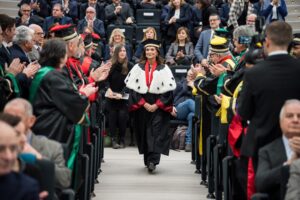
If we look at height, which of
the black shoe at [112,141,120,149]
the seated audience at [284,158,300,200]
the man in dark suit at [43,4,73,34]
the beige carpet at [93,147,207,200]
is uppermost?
the seated audience at [284,158,300,200]

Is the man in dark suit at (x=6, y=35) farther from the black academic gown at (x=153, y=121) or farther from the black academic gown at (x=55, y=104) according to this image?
the black academic gown at (x=153, y=121)

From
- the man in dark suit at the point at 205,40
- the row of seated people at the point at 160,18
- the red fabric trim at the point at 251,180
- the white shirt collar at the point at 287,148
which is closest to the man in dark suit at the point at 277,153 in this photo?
the white shirt collar at the point at 287,148

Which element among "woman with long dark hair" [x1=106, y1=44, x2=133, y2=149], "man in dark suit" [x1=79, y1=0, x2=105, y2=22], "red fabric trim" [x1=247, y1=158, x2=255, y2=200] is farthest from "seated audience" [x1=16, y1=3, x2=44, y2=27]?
"red fabric trim" [x1=247, y1=158, x2=255, y2=200]

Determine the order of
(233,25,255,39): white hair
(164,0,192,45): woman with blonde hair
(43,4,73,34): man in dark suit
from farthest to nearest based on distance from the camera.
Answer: (164,0,192,45): woman with blonde hair → (43,4,73,34): man in dark suit → (233,25,255,39): white hair

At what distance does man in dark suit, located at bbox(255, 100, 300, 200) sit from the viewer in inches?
228

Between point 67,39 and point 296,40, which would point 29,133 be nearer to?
point 67,39

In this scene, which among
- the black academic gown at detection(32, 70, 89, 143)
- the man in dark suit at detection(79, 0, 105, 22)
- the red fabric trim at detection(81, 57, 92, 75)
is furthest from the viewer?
the man in dark suit at detection(79, 0, 105, 22)

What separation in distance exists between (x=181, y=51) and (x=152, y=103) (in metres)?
4.53

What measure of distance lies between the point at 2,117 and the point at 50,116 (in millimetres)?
2215

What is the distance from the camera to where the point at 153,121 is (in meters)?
11.5

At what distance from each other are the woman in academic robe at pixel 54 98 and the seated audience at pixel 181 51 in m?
8.37

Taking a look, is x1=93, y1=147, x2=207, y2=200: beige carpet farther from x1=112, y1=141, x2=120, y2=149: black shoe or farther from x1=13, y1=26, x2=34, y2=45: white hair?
x1=13, y1=26, x2=34, y2=45: white hair

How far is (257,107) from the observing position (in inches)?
250

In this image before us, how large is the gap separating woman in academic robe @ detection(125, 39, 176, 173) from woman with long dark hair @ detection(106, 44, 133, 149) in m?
1.75
